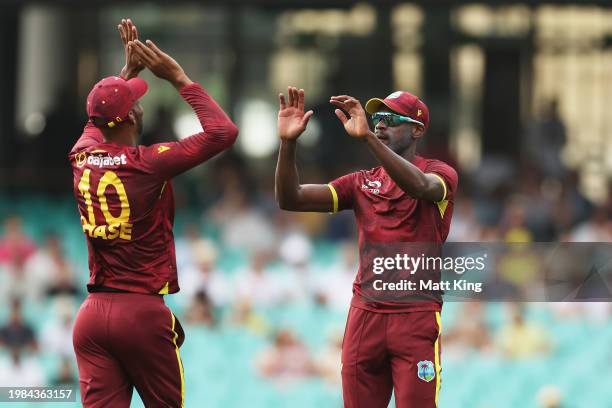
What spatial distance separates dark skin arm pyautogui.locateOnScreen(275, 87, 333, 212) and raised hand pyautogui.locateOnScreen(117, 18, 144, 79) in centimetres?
72

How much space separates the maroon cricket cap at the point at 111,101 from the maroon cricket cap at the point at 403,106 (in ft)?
3.40

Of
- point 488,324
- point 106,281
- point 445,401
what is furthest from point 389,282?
point 488,324

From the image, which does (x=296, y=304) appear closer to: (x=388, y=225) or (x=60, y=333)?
(x=60, y=333)

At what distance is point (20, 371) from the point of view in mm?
9328

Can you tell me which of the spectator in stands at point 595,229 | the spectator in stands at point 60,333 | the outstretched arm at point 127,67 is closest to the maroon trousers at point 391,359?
the outstretched arm at point 127,67

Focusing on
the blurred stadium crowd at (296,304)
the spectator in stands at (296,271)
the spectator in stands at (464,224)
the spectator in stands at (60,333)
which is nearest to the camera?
the blurred stadium crowd at (296,304)

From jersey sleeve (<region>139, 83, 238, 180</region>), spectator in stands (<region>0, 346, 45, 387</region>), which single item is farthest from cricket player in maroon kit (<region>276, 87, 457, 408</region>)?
spectator in stands (<region>0, 346, 45, 387</region>)

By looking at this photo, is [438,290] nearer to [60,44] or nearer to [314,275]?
[314,275]

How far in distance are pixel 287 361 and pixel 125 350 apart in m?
5.22

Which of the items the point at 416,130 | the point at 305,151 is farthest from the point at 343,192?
the point at 305,151

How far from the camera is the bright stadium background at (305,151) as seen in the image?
1049 cm

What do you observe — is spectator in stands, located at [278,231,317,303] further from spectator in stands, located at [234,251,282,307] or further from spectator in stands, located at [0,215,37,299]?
spectator in stands, located at [0,215,37,299]

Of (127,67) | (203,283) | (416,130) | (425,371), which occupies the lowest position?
(425,371)

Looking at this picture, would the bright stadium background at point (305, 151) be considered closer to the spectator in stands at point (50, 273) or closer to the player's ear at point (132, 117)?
the spectator in stands at point (50, 273)
